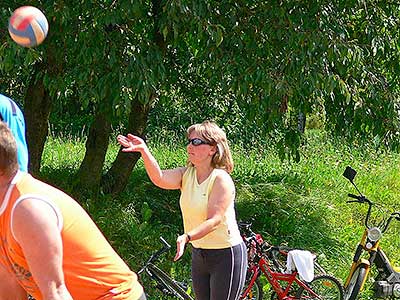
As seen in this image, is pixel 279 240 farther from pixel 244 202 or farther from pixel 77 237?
pixel 77 237

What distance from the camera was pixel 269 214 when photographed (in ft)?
28.6

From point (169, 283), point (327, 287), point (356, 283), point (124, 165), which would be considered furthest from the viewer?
point (124, 165)

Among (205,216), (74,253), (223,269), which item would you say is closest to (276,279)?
(223,269)

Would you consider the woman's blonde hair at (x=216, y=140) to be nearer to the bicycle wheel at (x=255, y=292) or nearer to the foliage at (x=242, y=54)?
the foliage at (x=242, y=54)

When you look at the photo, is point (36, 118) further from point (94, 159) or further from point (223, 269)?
point (223, 269)

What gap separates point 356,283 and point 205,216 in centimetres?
270

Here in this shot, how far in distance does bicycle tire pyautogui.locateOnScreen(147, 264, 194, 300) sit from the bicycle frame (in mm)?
542

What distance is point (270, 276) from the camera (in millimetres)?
6203

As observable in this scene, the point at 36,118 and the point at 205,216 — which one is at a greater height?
the point at 36,118

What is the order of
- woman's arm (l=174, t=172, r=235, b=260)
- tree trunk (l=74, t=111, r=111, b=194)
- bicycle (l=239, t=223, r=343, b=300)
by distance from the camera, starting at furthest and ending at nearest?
1. tree trunk (l=74, t=111, r=111, b=194)
2. bicycle (l=239, t=223, r=343, b=300)
3. woman's arm (l=174, t=172, r=235, b=260)

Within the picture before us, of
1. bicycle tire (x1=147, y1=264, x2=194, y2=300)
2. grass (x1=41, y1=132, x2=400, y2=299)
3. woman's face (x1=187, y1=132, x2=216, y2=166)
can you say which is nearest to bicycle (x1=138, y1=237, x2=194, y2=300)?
bicycle tire (x1=147, y1=264, x2=194, y2=300)

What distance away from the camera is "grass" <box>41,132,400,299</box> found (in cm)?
758

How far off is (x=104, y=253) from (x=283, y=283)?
414cm

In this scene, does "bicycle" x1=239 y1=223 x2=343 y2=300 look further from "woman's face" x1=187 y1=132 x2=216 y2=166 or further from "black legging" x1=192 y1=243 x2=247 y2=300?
"woman's face" x1=187 y1=132 x2=216 y2=166
